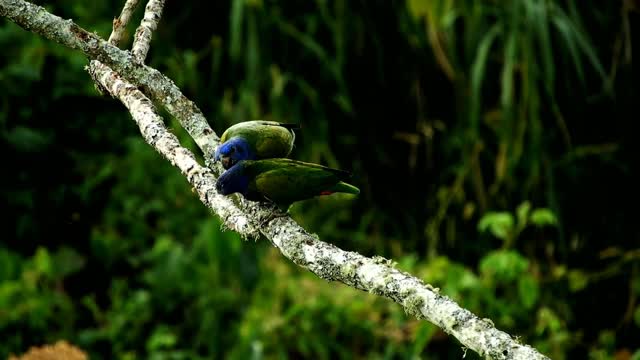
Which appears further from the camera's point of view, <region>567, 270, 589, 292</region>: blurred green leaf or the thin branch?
<region>567, 270, 589, 292</region>: blurred green leaf

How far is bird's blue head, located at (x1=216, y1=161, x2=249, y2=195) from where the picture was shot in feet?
5.07

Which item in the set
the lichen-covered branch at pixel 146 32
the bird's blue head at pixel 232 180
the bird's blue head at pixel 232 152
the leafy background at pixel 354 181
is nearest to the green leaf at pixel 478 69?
the leafy background at pixel 354 181

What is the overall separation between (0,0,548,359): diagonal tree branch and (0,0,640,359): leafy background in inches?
64.8

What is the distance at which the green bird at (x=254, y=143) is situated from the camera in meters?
1.66

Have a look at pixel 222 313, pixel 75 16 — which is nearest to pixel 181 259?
pixel 222 313

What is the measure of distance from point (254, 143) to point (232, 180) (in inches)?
6.5

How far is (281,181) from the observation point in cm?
157

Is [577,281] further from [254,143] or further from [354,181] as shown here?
[254,143]

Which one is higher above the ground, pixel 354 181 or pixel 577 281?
pixel 354 181

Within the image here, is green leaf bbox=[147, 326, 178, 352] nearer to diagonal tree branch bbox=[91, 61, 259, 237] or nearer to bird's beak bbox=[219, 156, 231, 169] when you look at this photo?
diagonal tree branch bbox=[91, 61, 259, 237]

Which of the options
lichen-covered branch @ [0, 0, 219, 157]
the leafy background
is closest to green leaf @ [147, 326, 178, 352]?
the leafy background

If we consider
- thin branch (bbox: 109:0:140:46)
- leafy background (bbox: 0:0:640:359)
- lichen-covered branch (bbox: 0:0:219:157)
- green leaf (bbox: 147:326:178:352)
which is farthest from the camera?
leafy background (bbox: 0:0:640:359)

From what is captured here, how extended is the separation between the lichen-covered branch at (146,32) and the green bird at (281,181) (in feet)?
1.50

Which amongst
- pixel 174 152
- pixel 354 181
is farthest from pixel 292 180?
pixel 354 181
